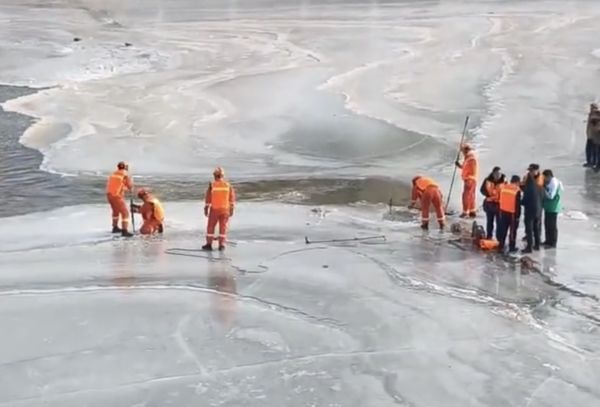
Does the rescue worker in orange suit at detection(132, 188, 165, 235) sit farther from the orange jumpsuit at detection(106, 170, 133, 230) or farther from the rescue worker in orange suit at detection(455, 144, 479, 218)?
the rescue worker in orange suit at detection(455, 144, 479, 218)

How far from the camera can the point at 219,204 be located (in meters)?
14.5

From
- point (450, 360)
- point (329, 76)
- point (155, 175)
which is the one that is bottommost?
point (450, 360)

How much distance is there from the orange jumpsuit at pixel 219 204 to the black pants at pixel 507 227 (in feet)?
13.3

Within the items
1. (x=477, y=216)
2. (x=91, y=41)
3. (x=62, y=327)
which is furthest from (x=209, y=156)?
(x=91, y=41)

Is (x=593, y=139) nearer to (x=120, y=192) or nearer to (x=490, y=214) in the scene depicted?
(x=490, y=214)

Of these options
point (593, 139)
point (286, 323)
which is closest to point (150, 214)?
point (286, 323)

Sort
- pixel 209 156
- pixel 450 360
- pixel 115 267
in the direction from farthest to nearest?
pixel 209 156 → pixel 115 267 → pixel 450 360

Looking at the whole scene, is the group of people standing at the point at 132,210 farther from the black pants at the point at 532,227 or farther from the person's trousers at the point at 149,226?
the black pants at the point at 532,227

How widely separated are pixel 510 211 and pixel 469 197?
2.26 metres

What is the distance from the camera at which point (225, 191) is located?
14.5m

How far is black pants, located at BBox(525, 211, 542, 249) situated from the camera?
14.5 metres

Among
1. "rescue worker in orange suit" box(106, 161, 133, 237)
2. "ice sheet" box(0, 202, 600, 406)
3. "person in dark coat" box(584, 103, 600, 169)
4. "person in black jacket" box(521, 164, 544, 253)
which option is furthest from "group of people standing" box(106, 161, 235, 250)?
"person in dark coat" box(584, 103, 600, 169)

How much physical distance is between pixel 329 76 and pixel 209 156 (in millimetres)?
11133

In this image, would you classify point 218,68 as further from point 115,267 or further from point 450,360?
point 450,360
